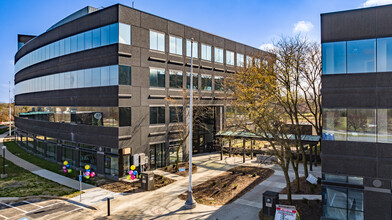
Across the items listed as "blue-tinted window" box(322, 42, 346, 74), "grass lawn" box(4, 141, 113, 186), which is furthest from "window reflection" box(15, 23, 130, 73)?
"blue-tinted window" box(322, 42, 346, 74)

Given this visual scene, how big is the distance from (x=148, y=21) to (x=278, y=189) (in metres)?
20.1

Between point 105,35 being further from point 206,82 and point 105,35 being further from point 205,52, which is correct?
point 206,82

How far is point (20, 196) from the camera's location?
20266 mm

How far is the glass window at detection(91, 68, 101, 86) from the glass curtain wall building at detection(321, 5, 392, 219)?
66.4ft

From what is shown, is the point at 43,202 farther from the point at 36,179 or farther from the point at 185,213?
the point at 185,213

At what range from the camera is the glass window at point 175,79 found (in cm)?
2964

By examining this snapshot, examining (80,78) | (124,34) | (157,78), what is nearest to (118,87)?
(157,78)

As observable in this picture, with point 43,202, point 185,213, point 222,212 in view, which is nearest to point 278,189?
point 222,212

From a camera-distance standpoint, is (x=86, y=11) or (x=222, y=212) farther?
(x=86, y=11)

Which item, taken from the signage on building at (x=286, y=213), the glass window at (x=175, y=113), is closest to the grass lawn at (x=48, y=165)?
the glass window at (x=175, y=113)

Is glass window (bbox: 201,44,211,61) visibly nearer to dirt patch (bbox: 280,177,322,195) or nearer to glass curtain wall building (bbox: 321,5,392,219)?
dirt patch (bbox: 280,177,322,195)

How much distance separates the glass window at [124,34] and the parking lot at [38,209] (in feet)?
48.1

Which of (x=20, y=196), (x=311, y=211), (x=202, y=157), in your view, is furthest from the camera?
(x=202, y=157)

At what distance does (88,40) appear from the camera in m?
27.2
